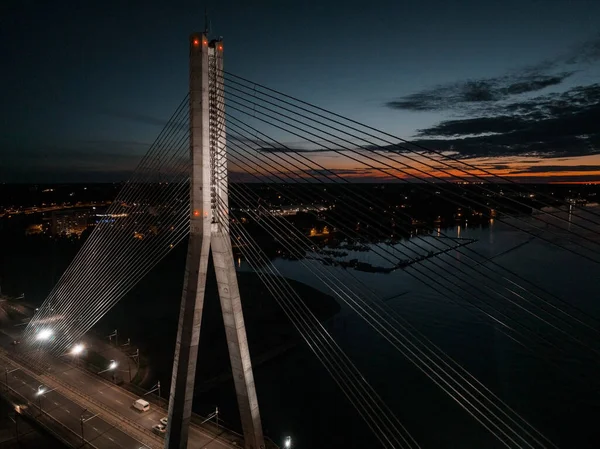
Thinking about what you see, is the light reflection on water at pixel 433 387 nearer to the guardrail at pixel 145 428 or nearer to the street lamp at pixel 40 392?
the guardrail at pixel 145 428

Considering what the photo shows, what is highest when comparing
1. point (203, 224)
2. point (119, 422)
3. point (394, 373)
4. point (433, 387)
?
point (203, 224)

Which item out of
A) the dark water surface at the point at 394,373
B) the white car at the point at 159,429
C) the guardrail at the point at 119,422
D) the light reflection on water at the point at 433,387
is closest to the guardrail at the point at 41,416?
the guardrail at the point at 119,422

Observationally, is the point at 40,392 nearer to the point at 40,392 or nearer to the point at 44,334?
the point at 40,392

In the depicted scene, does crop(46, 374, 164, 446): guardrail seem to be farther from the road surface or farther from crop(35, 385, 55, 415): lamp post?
crop(35, 385, 55, 415): lamp post

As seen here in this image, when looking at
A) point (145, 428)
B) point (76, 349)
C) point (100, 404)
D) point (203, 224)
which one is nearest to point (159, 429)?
point (145, 428)

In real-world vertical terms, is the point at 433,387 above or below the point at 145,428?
below

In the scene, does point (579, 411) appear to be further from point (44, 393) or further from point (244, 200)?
point (44, 393)
